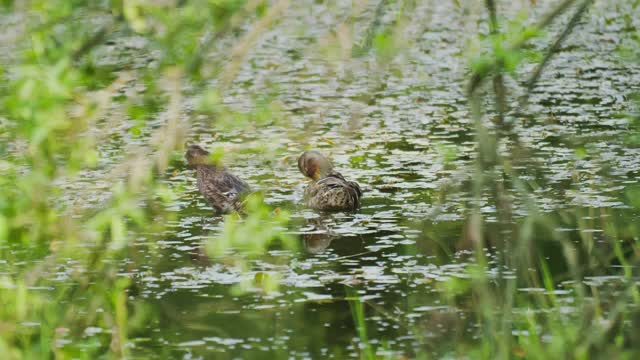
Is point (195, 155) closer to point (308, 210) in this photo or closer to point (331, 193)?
point (308, 210)

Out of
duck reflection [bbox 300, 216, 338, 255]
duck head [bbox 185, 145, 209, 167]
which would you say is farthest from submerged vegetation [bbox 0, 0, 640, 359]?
duck head [bbox 185, 145, 209, 167]

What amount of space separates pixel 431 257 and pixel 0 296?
220 centimetres

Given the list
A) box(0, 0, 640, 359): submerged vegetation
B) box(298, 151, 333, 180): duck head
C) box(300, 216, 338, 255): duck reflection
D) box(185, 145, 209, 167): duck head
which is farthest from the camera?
box(185, 145, 209, 167): duck head

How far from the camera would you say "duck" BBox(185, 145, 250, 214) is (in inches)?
366

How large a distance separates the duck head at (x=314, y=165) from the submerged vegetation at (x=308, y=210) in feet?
0.67

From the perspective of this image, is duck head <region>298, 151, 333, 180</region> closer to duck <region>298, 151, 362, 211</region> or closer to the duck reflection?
duck <region>298, 151, 362, 211</region>

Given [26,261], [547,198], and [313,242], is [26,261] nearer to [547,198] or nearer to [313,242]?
[313,242]

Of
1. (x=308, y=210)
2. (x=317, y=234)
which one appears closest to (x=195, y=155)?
(x=308, y=210)

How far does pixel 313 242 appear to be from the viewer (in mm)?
8531

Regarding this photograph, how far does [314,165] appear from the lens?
9.98 metres

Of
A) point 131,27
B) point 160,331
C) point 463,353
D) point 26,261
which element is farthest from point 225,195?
point 131,27

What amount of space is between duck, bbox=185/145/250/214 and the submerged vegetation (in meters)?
0.12

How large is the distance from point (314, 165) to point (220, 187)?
0.75 meters

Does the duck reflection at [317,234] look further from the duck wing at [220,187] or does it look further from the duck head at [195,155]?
the duck head at [195,155]
